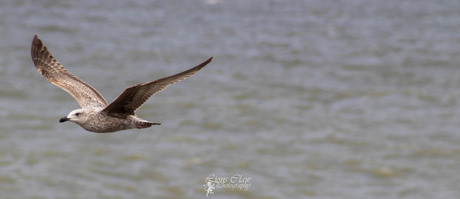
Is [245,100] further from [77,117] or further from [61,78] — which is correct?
[77,117]

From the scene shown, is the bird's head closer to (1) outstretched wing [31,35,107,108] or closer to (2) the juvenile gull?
(2) the juvenile gull

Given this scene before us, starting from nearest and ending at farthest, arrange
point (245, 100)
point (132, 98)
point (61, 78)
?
point (132, 98), point (61, 78), point (245, 100)

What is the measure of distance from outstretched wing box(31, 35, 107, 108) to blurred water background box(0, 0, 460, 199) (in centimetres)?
898

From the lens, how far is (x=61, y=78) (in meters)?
8.11

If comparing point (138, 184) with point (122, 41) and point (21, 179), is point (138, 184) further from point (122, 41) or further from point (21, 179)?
point (122, 41)

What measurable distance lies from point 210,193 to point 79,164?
3473 mm

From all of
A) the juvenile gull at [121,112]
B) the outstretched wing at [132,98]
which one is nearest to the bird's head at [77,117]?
the juvenile gull at [121,112]

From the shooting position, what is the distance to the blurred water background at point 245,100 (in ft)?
58.6

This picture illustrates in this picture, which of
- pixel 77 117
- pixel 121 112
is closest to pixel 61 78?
pixel 77 117

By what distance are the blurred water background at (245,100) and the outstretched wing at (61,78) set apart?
29.5 feet

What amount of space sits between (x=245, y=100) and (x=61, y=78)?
14.2 meters

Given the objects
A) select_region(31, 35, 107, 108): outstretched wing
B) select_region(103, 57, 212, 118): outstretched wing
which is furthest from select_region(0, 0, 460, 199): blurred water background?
select_region(103, 57, 212, 118): outstretched wing

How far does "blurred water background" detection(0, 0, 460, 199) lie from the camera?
17.9 metres

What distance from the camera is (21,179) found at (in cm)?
1753
